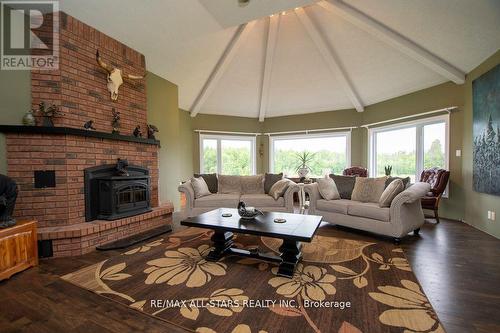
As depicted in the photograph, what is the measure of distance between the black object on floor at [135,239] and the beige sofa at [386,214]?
2734mm

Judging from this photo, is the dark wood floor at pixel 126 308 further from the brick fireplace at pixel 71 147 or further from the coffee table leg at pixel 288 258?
the coffee table leg at pixel 288 258

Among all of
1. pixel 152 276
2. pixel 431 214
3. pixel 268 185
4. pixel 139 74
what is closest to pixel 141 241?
pixel 152 276

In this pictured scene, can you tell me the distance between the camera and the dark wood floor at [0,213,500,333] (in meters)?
1.50

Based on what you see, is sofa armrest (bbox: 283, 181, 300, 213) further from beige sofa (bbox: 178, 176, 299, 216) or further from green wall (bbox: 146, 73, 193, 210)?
green wall (bbox: 146, 73, 193, 210)

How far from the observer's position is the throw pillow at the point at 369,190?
11.9 ft

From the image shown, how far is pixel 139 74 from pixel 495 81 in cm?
564

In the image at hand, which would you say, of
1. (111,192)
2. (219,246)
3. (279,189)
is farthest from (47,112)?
(279,189)

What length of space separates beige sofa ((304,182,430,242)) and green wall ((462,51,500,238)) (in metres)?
1.00

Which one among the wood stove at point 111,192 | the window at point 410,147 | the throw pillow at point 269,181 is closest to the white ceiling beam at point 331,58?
the window at point 410,147

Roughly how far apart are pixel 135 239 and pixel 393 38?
5255 mm

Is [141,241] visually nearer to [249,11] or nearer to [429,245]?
[249,11]

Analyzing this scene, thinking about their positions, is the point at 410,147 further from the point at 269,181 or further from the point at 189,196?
the point at 189,196

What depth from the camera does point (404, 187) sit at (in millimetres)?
3240

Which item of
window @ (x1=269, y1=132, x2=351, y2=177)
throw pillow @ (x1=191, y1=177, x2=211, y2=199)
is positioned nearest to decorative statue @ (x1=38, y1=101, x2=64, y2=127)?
throw pillow @ (x1=191, y1=177, x2=211, y2=199)
